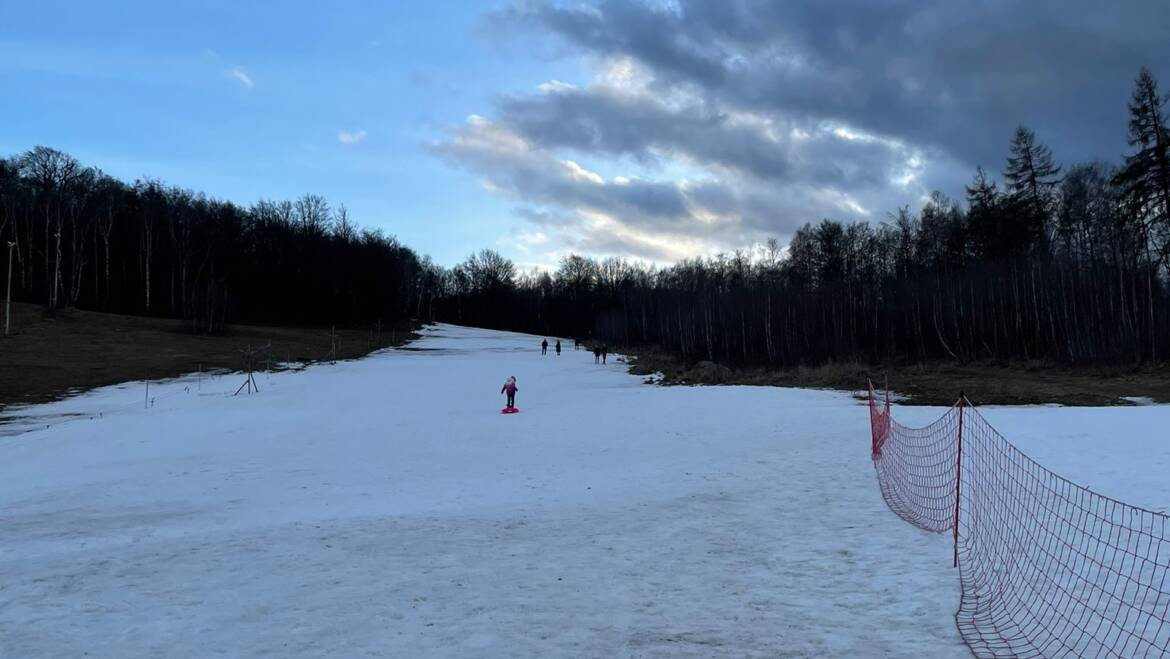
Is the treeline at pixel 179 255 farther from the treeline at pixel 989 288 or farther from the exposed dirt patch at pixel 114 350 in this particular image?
the treeline at pixel 989 288

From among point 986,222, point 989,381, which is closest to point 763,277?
point 986,222

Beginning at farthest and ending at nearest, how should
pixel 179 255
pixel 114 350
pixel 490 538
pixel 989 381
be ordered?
pixel 179 255 < pixel 114 350 < pixel 989 381 < pixel 490 538

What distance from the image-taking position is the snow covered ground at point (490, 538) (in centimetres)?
534

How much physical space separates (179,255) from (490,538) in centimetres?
9399

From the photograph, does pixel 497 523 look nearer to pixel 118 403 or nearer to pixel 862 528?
pixel 862 528

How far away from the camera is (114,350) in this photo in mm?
47156

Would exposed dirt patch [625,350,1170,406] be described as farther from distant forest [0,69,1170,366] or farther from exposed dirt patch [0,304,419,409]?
exposed dirt patch [0,304,419,409]

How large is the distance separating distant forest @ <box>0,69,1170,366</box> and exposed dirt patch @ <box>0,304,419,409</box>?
4910mm

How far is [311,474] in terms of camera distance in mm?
13031

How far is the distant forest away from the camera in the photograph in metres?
43.2

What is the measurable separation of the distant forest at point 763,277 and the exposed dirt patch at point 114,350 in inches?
193

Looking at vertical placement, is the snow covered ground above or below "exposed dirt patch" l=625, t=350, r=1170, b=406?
below

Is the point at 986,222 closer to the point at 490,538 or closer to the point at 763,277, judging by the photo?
the point at 763,277

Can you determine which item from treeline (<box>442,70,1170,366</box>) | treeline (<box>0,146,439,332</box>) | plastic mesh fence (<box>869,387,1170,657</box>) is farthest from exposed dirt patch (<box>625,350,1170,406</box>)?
treeline (<box>0,146,439,332</box>)
